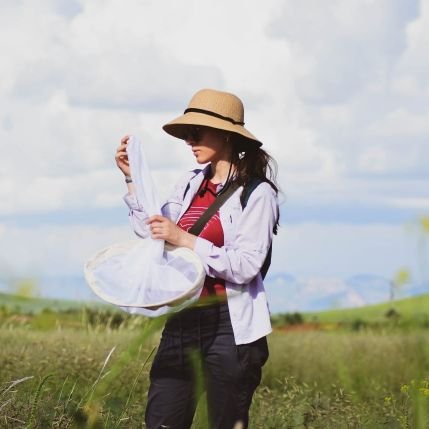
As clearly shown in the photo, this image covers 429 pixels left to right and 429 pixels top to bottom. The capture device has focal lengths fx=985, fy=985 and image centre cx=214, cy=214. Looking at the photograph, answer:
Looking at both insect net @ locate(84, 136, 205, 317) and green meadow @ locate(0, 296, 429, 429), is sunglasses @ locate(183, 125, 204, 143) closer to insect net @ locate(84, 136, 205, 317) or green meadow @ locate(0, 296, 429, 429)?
insect net @ locate(84, 136, 205, 317)

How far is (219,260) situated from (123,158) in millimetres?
665

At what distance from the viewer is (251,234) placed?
3.95 meters

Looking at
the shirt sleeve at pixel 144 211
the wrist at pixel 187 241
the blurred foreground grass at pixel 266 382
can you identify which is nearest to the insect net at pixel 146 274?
the wrist at pixel 187 241

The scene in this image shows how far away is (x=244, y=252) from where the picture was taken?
3902mm

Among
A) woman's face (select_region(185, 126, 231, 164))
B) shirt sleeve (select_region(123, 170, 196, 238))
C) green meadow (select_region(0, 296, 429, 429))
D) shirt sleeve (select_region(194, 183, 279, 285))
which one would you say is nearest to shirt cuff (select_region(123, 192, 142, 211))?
shirt sleeve (select_region(123, 170, 196, 238))

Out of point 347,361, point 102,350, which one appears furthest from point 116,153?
point 347,361

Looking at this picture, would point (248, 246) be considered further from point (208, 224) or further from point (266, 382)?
point (266, 382)

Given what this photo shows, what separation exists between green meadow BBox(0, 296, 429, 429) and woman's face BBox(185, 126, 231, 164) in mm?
913

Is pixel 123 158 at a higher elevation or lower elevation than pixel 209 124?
lower

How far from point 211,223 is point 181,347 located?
0.52 metres

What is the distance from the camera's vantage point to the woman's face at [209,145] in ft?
13.8

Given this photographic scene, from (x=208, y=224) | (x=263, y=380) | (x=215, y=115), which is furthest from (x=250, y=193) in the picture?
(x=263, y=380)

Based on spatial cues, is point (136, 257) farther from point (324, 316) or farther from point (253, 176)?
point (324, 316)

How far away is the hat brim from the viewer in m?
4.16
